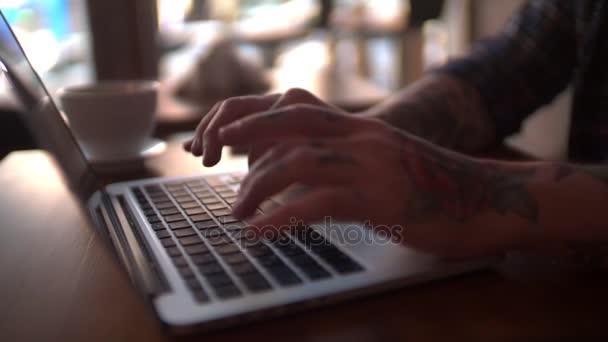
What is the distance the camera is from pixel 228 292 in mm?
357

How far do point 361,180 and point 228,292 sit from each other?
12 cm

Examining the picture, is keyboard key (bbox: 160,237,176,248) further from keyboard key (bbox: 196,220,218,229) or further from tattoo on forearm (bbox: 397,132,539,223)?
tattoo on forearm (bbox: 397,132,539,223)

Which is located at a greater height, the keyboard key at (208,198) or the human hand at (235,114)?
the human hand at (235,114)

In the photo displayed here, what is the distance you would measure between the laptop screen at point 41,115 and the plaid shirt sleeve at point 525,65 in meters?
0.56

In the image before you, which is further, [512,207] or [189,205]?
[189,205]

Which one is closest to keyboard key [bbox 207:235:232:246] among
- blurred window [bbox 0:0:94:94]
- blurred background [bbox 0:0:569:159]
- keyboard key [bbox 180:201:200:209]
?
keyboard key [bbox 180:201:200:209]

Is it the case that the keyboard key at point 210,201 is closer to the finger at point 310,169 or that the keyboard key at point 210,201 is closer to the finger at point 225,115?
the finger at point 225,115

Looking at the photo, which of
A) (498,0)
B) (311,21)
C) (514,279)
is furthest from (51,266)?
(311,21)

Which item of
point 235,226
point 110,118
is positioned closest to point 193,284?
point 235,226

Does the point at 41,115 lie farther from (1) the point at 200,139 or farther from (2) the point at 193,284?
(2) the point at 193,284

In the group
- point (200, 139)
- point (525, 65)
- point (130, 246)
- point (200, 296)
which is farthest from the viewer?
point (525, 65)

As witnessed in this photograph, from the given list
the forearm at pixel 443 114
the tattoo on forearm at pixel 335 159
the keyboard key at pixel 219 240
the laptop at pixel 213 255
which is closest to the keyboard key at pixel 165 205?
the laptop at pixel 213 255

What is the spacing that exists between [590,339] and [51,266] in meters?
0.40

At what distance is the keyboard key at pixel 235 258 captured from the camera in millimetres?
402
